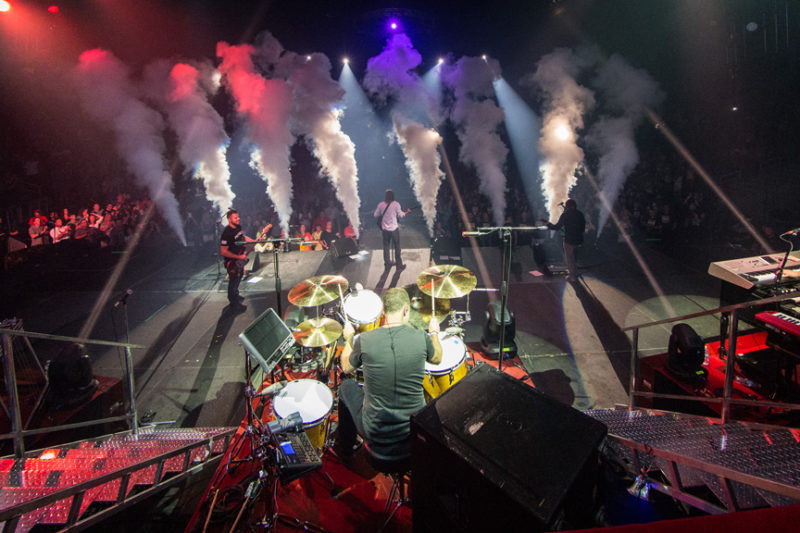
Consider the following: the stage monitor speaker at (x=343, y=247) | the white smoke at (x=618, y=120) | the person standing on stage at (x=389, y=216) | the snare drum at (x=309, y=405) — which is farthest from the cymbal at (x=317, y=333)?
the white smoke at (x=618, y=120)

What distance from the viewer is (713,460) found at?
85.2 inches

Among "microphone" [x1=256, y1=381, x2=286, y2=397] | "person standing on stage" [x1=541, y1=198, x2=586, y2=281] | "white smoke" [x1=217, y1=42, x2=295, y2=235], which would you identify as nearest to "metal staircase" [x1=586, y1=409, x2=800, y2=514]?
"microphone" [x1=256, y1=381, x2=286, y2=397]

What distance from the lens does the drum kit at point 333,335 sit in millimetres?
3420

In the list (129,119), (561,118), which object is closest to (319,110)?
(129,119)

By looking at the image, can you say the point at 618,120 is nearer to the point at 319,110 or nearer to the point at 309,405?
the point at 319,110

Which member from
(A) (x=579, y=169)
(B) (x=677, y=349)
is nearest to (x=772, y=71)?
(A) (x=579, y=169)

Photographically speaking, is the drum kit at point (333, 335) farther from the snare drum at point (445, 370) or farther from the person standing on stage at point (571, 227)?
the person standing on stage at point (571, 227)

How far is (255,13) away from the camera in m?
11.2

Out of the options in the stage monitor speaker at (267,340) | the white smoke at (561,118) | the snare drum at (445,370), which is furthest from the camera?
the white smoke at (561,118)

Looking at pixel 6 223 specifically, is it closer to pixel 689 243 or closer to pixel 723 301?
pixel 723 301

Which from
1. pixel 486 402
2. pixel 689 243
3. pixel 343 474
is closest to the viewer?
pixel 486 402

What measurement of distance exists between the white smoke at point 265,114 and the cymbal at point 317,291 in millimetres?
8710

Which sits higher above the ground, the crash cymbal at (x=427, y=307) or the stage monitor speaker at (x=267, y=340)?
the stage monitor speaker at (x=267, y=340)

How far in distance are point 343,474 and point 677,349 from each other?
12.9 feet
